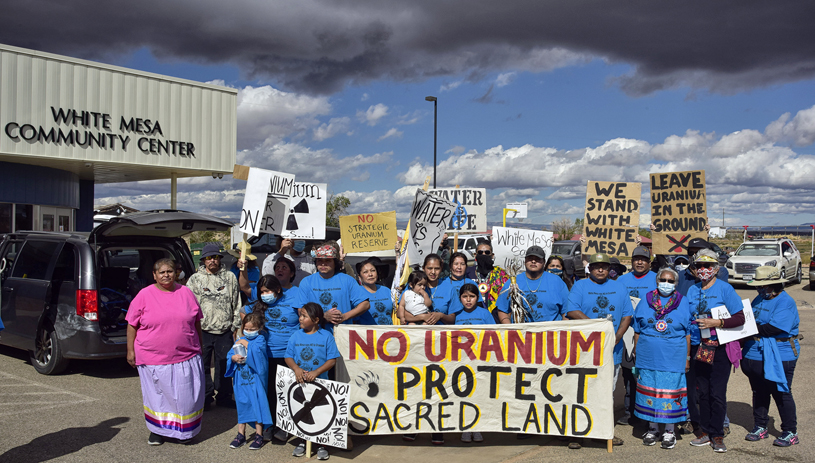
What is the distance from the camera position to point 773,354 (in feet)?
17.6

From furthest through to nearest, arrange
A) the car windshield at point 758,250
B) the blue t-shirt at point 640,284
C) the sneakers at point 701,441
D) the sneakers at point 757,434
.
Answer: the car windshield at point 758,250, the blue t-shirt at point 640,284, the sneakers at point 757,434, the sneakers at point 701,441

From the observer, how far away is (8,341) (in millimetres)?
8078

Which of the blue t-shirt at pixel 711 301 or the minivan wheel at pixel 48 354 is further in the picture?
the minivan wheel at pixel 48 354

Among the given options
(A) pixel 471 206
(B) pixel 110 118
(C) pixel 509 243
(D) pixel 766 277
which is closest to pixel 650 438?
(D) pixel 766 277

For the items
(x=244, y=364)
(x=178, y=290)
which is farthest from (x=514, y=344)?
(x=178, y=290)

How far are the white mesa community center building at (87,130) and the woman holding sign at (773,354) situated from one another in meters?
15.3

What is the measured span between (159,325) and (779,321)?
5472 mm

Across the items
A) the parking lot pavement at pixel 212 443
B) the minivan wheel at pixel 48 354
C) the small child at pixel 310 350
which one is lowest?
the parking lot pavement at pixel 212 443

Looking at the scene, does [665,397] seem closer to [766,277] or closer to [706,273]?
[706,273]

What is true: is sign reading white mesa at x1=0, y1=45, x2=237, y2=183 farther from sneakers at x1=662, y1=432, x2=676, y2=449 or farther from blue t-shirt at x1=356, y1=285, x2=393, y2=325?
sneakers at x1=662, y1=432, x2=676, y2=449

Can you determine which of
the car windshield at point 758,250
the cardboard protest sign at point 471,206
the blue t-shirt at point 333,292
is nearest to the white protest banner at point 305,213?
the blue t-shirt at point 333,292

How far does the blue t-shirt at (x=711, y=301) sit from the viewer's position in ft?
17.7

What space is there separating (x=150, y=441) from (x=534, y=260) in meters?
3.95

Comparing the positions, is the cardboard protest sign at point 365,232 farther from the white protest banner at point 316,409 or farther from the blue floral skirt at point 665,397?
the blue floral skirt at point 665,397
